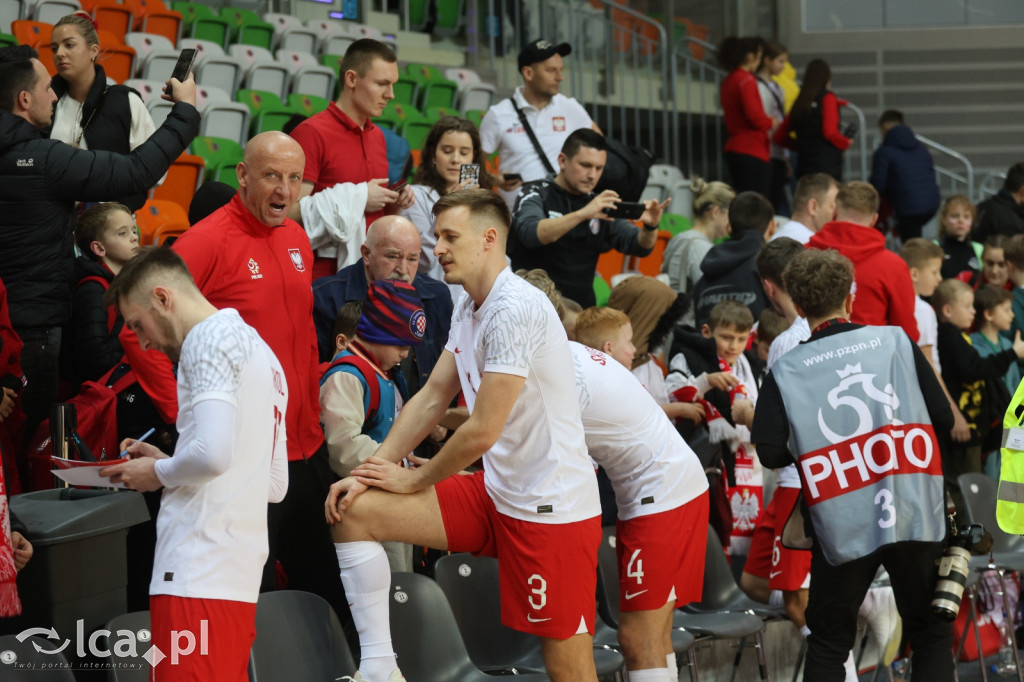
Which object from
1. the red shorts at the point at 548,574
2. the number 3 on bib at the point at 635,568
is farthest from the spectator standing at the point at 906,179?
the red shorts at the point at 548,574

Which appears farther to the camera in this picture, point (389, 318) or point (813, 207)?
point (813, 207)

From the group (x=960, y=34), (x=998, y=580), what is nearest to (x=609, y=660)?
(x=998, y=580)

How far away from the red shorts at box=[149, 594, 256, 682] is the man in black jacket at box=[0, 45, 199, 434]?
1.66 meters

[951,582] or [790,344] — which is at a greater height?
[790,344]

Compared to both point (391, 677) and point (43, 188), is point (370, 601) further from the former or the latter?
point (43, 188)

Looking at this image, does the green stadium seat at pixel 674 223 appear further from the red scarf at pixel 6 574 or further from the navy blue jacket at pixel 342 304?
the red scarf at pixel 6 574

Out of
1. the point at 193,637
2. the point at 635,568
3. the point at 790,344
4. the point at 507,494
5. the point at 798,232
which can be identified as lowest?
the point at 635,568

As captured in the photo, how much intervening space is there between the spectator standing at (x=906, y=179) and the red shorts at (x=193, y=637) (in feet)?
27.1

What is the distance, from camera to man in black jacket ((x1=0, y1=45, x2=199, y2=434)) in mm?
4043

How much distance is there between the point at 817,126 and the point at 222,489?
317 inches

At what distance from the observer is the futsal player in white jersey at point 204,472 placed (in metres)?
2.84

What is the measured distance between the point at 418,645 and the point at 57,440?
126 centimetres

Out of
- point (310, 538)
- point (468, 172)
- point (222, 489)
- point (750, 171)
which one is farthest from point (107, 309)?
point (750, 171)

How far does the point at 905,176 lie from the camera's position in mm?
10023
